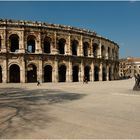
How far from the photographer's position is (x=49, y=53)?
117 feet

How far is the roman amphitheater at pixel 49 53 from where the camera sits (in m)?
32.8

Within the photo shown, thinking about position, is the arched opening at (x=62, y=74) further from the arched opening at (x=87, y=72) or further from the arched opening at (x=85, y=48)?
the arched opening at (x=85, y=48)

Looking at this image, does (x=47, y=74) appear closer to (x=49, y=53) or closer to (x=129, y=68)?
(x=49, y=53)

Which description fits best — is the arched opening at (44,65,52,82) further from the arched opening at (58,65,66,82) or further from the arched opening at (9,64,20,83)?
the arched opening at (9,64,20,83)

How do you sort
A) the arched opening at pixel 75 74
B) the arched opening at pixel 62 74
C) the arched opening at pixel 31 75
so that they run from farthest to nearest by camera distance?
1. the arched opening at pixel 75 74
2. the arched opening at pixel 62 74
3. the arched opening at pixel 31 75

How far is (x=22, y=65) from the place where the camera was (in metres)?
32.9

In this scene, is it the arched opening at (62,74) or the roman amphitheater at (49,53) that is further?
the arched opening at (62,74)

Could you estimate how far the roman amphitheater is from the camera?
107ft

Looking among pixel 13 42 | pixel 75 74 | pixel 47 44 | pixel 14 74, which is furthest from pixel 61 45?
pixel 14 74

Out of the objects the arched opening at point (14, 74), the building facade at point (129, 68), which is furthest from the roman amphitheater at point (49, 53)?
the building facade at point (129, 68)

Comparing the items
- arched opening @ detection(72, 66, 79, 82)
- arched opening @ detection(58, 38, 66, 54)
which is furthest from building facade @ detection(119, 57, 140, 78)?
arched opening @ detection(58, 38, 66, 54)

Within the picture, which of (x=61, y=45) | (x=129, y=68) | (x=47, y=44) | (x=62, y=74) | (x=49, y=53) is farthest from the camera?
(x=129, y=68)

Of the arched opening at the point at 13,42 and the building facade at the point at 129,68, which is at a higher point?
the arched opening at the point at 13,42

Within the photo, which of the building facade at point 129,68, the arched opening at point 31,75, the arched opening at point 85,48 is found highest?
the arched opening at point 85,48
